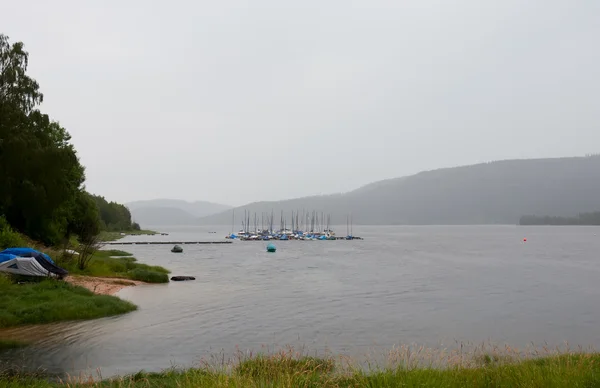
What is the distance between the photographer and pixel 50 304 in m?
25.9

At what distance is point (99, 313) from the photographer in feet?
89.4

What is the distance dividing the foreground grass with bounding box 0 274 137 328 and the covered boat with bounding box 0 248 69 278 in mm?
1371

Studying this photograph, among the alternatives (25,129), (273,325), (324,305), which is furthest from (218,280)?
(25,129)

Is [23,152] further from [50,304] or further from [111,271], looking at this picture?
[50,304]

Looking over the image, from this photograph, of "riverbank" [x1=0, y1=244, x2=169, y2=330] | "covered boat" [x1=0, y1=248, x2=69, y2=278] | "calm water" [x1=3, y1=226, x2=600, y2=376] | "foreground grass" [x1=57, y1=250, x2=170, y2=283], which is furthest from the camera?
"foreground grass" [x1=57, y1=250, x2=170, y2=283]

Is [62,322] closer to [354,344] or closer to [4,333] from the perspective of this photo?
[4,333]

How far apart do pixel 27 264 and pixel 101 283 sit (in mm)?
8190

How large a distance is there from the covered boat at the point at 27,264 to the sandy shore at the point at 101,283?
2.49 m

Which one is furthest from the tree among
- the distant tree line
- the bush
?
the bush

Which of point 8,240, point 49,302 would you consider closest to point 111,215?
point 8,240

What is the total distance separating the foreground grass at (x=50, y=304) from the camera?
79.3 feet

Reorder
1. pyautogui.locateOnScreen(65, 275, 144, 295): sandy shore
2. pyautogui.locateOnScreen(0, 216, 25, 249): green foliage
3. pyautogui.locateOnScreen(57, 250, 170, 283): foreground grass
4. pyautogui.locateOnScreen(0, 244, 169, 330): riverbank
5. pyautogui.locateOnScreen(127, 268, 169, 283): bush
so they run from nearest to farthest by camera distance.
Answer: pyautogui.locateOnScreen(0, 244, 169, 330): riverbank < pyautogui.locateOnScreen(65, 275, 144, 295): sandy shore < pyautogui.locateOnScreen(0, 216, 25, 249): green foliage < pyautogui.locateOnScreen(57, 250, 170, 283): foreground grass < pyautogui.locateOnScreen(127, 268, 169, 283): bush

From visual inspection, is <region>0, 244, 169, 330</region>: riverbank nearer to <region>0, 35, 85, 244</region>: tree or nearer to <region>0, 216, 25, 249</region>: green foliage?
<region>0, 216, 25, 249</region>: green foliage

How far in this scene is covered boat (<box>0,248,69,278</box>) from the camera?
98.5ft
